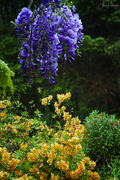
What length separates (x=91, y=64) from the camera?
741cm

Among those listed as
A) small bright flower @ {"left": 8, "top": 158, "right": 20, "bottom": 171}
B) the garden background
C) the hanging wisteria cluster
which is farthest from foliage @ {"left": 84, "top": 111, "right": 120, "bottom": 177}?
the garden background

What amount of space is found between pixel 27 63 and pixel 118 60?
17.8ft

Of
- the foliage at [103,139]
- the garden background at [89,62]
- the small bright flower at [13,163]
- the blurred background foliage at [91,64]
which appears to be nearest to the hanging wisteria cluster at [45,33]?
the small bright flower at [13,163]

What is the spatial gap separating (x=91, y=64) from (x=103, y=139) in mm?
4125

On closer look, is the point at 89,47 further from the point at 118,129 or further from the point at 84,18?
the point at 118,129

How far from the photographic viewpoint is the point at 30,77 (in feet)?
7.19

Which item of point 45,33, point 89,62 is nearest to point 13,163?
point 45,33

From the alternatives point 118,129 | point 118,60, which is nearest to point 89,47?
point 118,60

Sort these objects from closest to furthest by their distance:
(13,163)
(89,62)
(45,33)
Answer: (45,33) < (13,163) < (89,62)

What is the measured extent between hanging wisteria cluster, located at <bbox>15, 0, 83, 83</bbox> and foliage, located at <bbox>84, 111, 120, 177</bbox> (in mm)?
1924

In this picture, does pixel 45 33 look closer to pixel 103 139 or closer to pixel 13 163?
pixel 13 163

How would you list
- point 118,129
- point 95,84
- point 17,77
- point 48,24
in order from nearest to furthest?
point 48,24
point 118,129
point 17,77
point 95,84

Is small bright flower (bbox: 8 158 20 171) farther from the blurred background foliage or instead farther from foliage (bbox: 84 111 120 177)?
the blurred background foliage

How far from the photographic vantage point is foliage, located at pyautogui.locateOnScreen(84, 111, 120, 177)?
3.67 m
